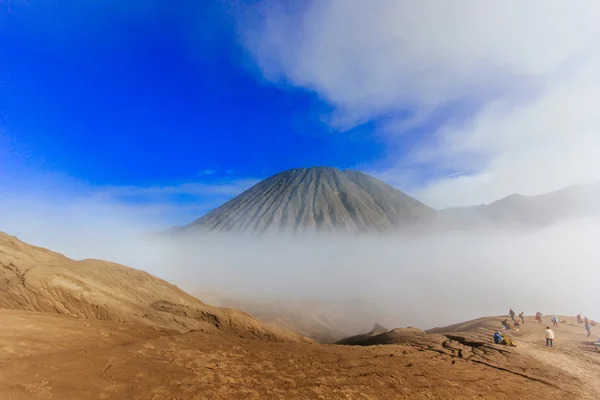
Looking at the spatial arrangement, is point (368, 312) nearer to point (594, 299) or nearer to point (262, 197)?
point (594, 299)

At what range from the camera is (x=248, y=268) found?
102312 millimetres

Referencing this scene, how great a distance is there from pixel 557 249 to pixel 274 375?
178 meters

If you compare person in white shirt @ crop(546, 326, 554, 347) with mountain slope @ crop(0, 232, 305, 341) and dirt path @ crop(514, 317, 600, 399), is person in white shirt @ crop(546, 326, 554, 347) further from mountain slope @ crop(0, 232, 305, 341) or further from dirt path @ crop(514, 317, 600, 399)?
mountain slope @ crop(0, 232, 305, 341)

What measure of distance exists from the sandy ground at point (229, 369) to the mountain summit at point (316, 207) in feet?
372

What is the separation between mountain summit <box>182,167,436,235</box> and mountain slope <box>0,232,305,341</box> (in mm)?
103198

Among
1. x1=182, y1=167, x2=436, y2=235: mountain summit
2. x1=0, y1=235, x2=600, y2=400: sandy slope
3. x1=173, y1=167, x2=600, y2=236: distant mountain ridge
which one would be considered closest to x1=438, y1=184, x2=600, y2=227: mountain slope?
x1=173, y1=167, x2=600, y2=236: distant mountain ridge

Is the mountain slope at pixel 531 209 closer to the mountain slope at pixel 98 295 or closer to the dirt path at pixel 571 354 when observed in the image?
the dirt path at pixel 571 354

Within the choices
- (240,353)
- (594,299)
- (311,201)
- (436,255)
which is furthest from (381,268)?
(240,353)

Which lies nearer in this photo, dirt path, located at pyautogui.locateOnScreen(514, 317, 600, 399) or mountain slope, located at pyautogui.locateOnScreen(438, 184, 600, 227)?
dirt path, located at pyautogui.locateOnScreen(514, 317, 600, 399)

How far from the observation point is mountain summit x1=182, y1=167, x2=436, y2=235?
12975 cm

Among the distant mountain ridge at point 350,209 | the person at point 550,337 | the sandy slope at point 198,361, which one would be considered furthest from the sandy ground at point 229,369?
the distant mountain ridge at point 350,209

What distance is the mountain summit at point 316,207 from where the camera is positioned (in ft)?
426

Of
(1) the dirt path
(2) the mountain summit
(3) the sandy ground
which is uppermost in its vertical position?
(2) the mountain summit

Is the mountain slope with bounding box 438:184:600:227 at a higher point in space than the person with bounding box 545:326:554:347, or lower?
higher
